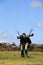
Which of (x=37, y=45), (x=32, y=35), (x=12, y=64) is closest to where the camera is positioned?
(x=12, y=64)

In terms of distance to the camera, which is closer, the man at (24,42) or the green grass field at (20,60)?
the green grass field at (20,60)

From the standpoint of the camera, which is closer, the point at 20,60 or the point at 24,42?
the point at 20,60

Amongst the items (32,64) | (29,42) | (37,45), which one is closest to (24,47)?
(29,42)

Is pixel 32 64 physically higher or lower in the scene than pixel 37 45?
lower

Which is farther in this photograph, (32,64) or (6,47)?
(6,47)

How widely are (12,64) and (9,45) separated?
27.3 metres

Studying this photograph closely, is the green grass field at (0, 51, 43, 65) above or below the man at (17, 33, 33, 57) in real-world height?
below

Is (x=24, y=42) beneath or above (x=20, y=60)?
above

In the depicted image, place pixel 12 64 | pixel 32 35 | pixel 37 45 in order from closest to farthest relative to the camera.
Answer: pixel 12 64
pixel 32 35
pixel 37 45

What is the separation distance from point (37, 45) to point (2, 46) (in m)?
5.14

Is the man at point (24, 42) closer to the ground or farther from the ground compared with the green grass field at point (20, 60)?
farther from the ground

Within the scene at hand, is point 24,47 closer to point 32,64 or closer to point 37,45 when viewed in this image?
point 32,64

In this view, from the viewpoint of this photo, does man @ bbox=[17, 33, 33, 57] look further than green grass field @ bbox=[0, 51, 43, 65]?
Yes

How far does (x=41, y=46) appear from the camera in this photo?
48094 millimetres
